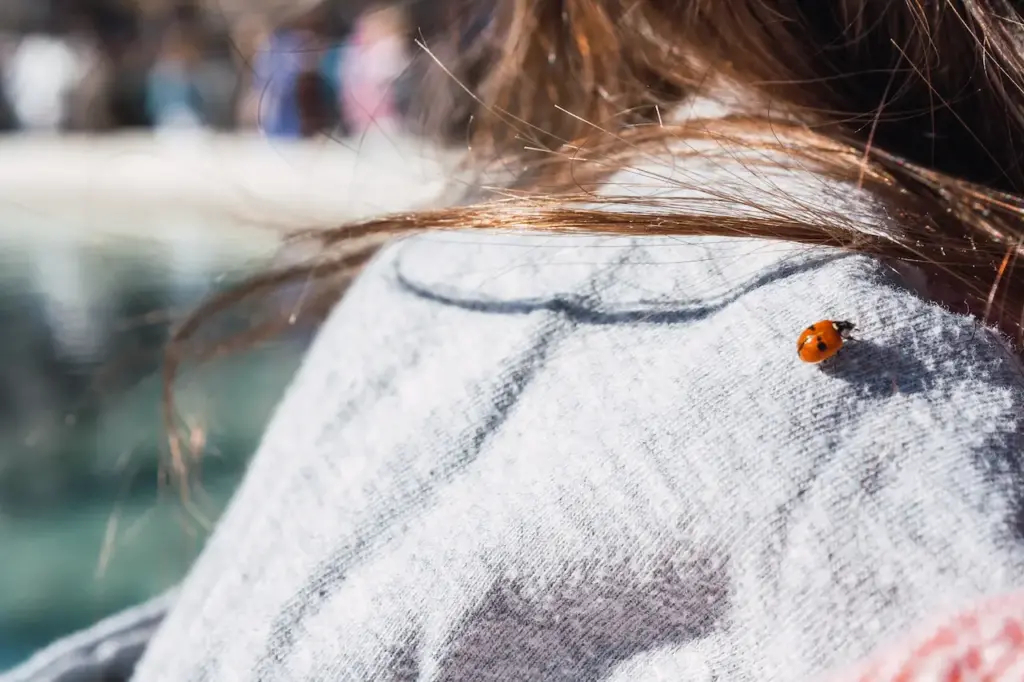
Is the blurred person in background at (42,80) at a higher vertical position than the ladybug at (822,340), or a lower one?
lower

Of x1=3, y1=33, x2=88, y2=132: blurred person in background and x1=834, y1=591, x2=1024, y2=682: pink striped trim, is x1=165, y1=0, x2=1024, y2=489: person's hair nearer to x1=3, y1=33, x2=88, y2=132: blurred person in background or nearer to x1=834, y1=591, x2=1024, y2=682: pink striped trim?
x1=834, y1=591, x2=1024, y2=682: pink striped trim

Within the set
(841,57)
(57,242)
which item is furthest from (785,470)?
(57,242)

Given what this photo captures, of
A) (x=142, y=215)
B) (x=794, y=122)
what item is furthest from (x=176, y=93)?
(x=794, y=122)

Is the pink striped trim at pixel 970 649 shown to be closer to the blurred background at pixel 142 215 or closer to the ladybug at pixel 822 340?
the ladybug at pixel 822 340

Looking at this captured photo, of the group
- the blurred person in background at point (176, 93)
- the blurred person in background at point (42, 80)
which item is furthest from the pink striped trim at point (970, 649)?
the blurred person in background at point (42, 80)

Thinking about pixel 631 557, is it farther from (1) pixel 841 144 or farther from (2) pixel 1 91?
(2) pixel 1 91

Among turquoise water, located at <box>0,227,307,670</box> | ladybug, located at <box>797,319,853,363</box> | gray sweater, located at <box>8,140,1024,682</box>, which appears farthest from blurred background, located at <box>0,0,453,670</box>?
ladybug, located at <box>797,319,853,363</box>
